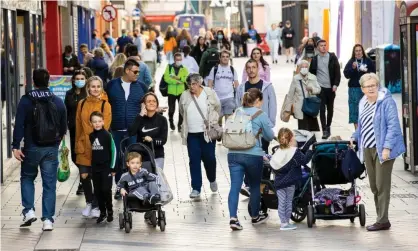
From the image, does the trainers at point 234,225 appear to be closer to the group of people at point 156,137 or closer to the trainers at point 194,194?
the group of people at point 156,137

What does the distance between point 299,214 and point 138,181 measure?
1.72m

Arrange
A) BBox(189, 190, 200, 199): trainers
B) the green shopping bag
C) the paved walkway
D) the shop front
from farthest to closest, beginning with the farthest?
the shop front < BBox(189, 190, 200, 199): trainers < the green shopping bag < the paved walkway

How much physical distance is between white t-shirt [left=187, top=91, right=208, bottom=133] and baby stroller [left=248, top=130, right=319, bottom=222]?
4.84 ft

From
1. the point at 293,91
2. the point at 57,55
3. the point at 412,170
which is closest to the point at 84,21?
the point at 57,55

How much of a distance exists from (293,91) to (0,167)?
485 centimetres

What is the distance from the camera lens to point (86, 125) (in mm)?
13305

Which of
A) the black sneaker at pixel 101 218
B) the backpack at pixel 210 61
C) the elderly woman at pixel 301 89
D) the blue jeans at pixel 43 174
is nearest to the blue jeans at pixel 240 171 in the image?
the black sneaker at pixel 101 218

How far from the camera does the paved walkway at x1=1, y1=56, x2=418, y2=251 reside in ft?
37.0

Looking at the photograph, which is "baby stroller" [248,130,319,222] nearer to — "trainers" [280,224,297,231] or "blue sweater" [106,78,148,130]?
"trainers" [280,224,297,231]

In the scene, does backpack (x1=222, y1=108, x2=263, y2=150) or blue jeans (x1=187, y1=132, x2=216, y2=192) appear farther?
blue jeans (x1=187, y1=132, x2=216, y2=192)

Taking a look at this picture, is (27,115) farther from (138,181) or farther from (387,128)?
(387,128)

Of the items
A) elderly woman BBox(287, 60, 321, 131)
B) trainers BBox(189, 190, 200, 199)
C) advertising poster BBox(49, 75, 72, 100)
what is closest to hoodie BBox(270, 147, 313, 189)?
trainers BBox(189, 190, 200, 199)

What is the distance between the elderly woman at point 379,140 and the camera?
11.8 m

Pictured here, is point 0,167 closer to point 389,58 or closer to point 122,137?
point 122,137
